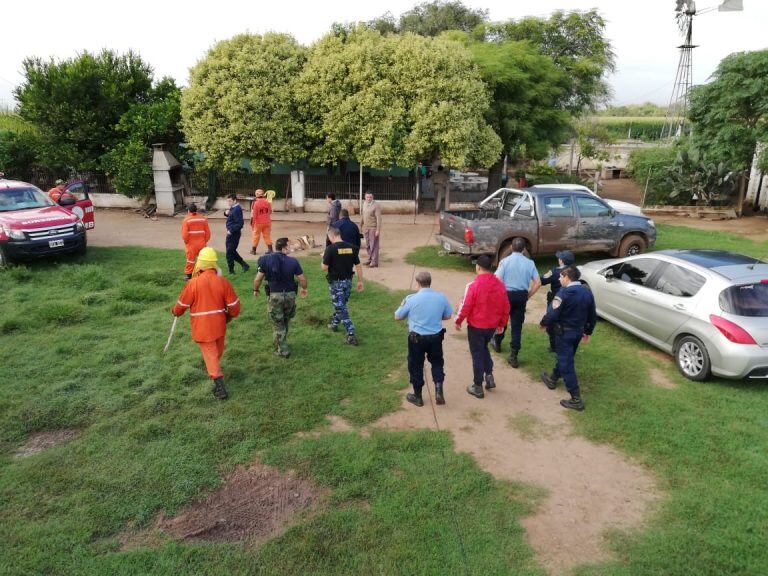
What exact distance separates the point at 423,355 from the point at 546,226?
652 cm

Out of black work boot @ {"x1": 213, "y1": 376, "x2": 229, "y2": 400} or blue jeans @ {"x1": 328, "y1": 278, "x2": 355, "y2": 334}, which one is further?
blue jeans @ {"x1": 328, "y1": 278, "x2": 355, "y2": 334}

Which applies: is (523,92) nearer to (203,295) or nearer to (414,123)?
(414,123)

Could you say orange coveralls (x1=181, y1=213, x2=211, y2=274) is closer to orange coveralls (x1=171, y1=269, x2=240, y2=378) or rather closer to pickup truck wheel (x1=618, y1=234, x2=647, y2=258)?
orange coveralls (x1=171, y1=269, x2=240, y2=378)

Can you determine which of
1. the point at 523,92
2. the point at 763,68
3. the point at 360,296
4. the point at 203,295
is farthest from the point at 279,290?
the point at 763,68

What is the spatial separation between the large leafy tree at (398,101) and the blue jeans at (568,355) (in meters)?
11.3

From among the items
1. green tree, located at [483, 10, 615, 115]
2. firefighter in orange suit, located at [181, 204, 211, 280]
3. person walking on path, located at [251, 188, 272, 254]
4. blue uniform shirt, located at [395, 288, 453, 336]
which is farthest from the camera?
green tree, located at [483, 10, 615, 115]

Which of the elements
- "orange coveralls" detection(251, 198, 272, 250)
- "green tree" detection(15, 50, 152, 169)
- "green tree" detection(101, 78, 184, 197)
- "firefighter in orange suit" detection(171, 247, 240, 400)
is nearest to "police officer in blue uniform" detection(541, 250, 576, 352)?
"firefighter in orange suit" detection(171, 247, 240, 400)

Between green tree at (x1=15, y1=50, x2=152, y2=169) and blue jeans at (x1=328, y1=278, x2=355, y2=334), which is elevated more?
green tree at (x1=15, y1=50, x2=152, y2=169)

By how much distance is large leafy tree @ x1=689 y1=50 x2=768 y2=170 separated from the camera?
16.5 meters

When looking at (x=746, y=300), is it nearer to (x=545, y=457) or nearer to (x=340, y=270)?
(x=545, y=457)

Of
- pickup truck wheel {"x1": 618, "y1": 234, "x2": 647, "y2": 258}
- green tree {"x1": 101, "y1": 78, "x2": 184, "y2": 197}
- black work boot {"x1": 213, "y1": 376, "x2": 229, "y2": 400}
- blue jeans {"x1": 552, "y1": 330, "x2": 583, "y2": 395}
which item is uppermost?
green tree {"x1": 101, "y1": 78, "x2": 184, "y2": 197}

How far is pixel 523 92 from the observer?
61.6 feet

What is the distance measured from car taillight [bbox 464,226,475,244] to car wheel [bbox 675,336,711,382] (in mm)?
4622

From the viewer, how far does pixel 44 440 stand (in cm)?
552
